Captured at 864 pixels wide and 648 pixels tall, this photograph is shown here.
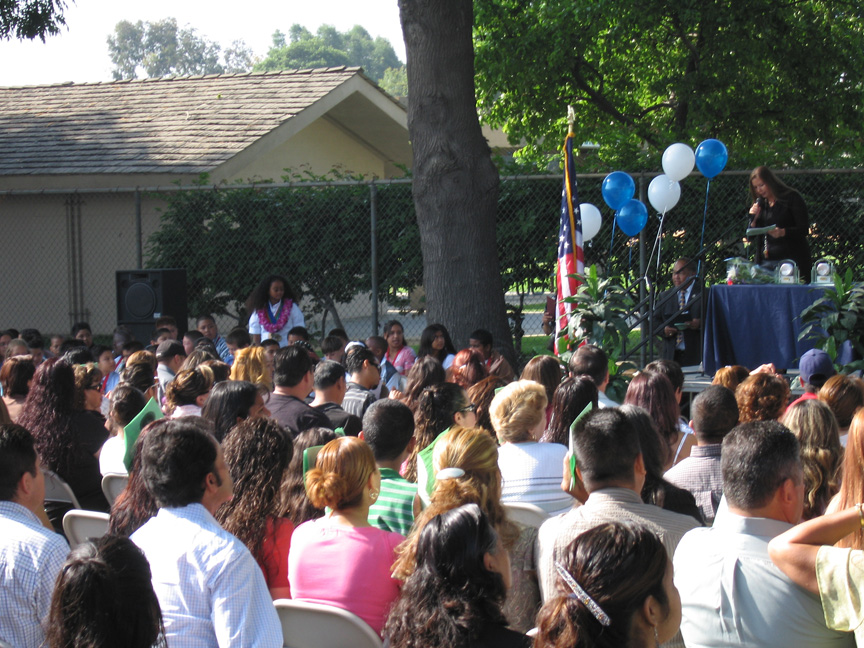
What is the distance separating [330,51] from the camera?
114250 mm

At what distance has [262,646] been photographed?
2463 millimetres

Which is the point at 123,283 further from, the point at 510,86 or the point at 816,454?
the point at 816,454

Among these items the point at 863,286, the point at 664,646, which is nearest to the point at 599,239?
the point at 863,286

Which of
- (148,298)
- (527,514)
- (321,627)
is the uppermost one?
(148,298)

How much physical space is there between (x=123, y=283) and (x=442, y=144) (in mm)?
4141

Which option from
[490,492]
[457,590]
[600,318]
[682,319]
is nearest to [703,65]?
[682,319]

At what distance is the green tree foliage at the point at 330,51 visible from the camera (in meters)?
112

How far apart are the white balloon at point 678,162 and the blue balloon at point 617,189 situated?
0.40 meters

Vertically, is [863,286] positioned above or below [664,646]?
above

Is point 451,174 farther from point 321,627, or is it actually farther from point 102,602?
point 102,602

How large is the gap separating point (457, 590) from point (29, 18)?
542 inches

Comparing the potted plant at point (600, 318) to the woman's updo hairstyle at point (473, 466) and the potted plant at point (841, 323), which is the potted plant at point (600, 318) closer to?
the potted plant at point (841, 323)

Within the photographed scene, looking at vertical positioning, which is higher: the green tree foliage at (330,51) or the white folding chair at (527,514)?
the green tree foliage at (330,51)

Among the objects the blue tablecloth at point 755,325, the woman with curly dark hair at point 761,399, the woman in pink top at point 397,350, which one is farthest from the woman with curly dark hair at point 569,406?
the woman in pink top at point 397,350
